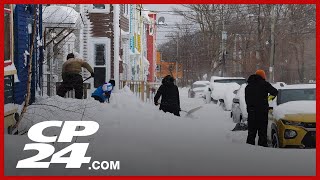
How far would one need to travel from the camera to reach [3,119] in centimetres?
703

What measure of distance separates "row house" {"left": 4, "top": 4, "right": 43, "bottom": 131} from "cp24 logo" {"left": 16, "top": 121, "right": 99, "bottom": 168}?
2.84ft

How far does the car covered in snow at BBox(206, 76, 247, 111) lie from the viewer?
10.4m

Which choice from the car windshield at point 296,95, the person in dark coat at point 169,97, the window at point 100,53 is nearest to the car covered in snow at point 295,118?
the car windshield at point 296,95

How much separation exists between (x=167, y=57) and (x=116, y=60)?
8.84m

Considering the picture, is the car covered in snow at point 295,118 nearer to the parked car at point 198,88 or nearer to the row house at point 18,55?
the parked car at point 198,88

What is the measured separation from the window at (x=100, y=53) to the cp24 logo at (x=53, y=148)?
1340 centimetres

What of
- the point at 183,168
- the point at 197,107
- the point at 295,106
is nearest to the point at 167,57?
the point at 197,107

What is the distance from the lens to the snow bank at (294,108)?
7627 millimetres

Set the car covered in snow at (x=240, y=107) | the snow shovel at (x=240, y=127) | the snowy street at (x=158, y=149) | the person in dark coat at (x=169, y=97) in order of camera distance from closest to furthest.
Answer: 1. the snowy street at (x=158, y=149)
2. the snow shovel at (x=240, y=127)
3. the car covered in snow at (x=240, y=107)
4. the person in dark coat at (x=169, y=97)

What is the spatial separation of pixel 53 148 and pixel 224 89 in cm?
552

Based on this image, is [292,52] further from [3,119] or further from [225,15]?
[3,119]

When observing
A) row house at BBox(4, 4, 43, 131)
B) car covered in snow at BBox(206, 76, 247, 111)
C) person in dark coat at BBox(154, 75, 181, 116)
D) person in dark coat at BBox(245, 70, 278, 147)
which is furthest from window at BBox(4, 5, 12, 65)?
person in dark coat at BBox(154, 75, 181, 116)

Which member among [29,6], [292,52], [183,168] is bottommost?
[183,168]

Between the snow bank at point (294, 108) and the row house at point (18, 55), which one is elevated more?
the row house at point (18, 55)
